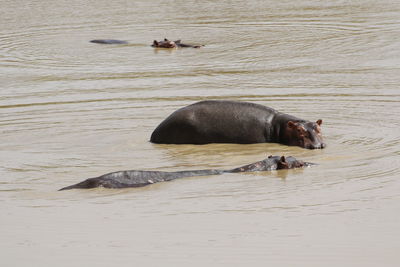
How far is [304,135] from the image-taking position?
11.2 metres

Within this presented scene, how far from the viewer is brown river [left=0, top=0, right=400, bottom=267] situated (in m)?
7.03

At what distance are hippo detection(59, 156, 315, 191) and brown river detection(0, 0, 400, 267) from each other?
114 millimetres

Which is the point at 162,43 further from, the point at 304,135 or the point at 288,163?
the point at 288,163

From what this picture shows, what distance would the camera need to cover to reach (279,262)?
21.2 feet

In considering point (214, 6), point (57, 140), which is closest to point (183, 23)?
point (214, 6)

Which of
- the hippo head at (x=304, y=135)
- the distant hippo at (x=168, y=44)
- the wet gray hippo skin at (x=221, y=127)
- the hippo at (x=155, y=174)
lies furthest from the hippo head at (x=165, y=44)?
the hippo at (x=155, y=174)

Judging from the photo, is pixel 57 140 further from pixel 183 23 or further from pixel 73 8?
pixel 73 8

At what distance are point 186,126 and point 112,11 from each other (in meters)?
16.8

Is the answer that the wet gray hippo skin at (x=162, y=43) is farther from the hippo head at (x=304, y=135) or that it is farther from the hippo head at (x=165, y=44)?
the hippo head at (x=304, y=135)

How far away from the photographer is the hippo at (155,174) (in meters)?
8.98

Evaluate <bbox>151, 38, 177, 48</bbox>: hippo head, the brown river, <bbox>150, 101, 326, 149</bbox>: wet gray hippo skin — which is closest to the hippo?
the brown river

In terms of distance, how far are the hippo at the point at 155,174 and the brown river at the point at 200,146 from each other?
11cm

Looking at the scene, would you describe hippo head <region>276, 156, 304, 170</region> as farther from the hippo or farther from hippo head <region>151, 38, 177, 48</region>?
hippo head <region>151, 38, 177, 48</region>

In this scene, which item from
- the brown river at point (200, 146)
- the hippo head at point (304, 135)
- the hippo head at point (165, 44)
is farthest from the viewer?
the hippo head at point (165, 44)
